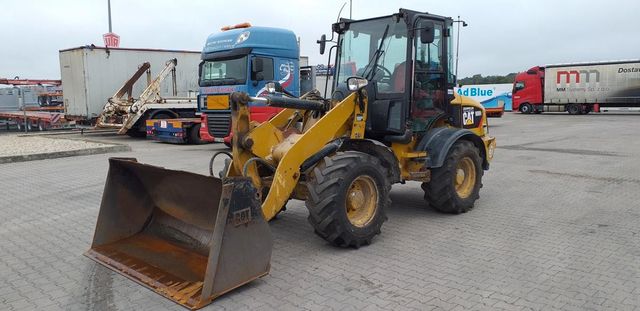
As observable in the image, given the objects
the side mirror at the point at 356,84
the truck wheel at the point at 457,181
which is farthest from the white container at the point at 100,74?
the side mirror at the point at 356,84

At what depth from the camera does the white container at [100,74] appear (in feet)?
61.1

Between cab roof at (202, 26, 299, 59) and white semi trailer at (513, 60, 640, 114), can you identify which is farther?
Answer: white semi trailer at (513, 60, 640, 114)

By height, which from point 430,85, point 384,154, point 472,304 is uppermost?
point 430,85

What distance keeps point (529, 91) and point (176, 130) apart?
27.1m

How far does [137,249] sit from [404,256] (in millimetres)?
2608

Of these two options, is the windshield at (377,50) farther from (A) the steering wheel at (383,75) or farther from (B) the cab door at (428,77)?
(B) the cab door at (428,77)

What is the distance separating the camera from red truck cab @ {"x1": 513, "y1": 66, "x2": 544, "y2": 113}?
3478 cm

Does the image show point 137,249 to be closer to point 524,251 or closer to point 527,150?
point 524,251

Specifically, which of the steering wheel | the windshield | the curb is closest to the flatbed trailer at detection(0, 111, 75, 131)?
the curb

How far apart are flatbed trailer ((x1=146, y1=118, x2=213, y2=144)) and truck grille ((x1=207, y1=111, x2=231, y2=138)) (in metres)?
2.48

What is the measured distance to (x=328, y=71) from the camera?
6.92 m

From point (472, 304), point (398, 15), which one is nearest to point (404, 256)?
point (472, 304)

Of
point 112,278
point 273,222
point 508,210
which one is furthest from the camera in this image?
point 508,210

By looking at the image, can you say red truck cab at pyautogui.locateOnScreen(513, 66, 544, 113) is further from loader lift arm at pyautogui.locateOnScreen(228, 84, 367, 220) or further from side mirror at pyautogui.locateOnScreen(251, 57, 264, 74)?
loader lift arm at pyautogui.locateOnScreen(228, 84, 367, 220)
